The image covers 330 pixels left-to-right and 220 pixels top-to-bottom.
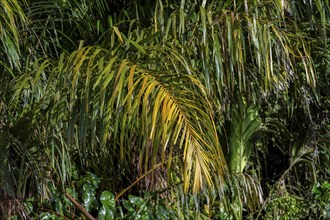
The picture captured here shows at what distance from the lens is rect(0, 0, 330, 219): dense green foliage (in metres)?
3.62

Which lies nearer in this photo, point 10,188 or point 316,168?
point 10,188

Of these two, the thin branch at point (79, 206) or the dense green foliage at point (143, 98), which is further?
the thin branch at point (79, 206)

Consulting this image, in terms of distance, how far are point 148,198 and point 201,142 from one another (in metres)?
1.13

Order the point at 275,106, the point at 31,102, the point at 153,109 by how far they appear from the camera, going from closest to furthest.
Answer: the point at 153,109 → the point at 31,102 → the point at 275,106

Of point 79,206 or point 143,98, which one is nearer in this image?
point 143,98

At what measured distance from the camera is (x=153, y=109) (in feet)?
11.4

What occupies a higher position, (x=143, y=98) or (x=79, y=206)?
(x=143, y=98)

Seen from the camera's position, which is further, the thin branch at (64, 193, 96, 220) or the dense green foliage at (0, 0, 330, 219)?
the thin branch at (64, 193, 96, 220)

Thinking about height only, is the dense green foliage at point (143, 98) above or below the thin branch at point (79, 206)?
above

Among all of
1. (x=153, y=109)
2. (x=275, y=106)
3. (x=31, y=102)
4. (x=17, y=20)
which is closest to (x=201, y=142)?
(x=153, y=109)

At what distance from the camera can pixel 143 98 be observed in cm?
351

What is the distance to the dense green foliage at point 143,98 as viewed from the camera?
143 inches

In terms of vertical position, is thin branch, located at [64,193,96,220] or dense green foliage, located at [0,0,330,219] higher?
dense green foliage, located at [0,0,330,219]

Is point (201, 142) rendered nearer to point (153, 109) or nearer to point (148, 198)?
point (153, 109)
